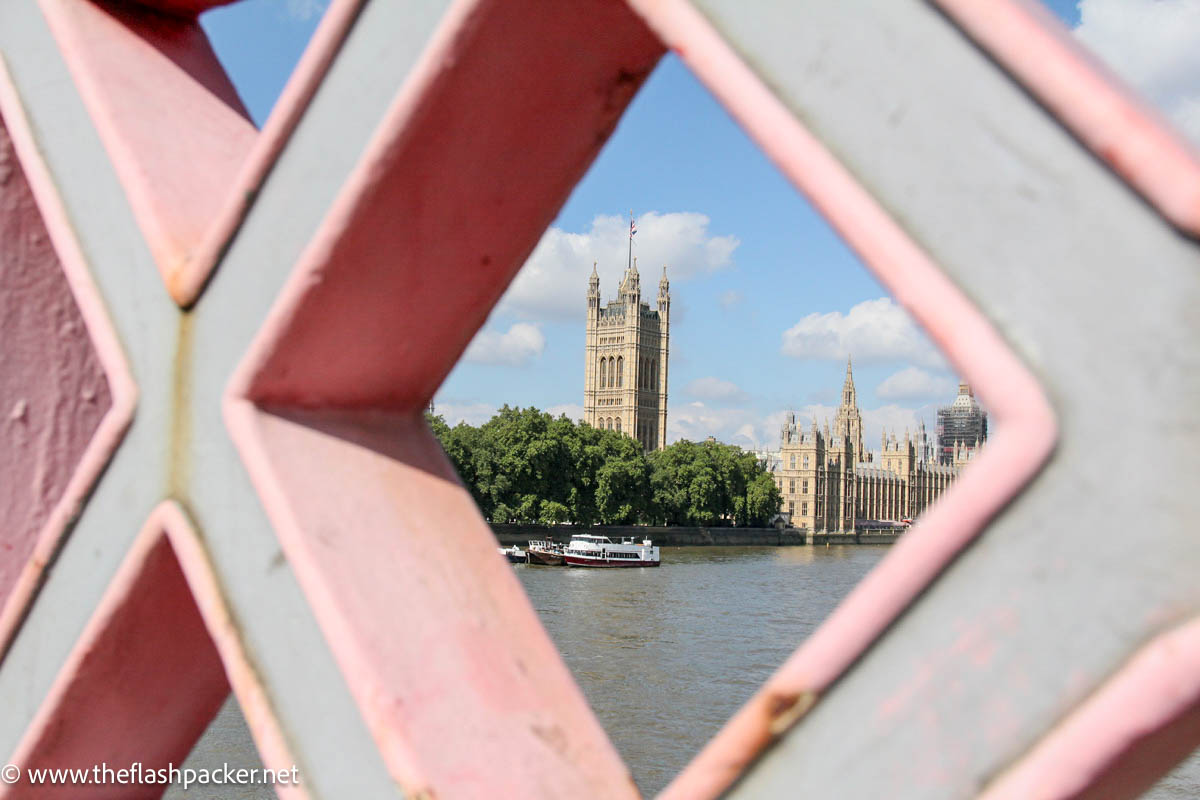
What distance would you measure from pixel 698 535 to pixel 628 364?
53.3ft

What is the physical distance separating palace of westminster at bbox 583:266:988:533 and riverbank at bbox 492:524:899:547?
1.52 meters

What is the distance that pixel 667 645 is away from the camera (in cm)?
1443

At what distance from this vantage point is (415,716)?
626mm

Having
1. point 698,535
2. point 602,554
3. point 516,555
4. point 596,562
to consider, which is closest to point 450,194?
point 596,562

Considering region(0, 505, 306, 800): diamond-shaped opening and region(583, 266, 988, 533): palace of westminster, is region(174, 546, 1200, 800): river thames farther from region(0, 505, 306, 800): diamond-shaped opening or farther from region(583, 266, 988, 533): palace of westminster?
region(583, 266, 988, 533): palace of westminster

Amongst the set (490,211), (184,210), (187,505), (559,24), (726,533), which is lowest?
(726,533)

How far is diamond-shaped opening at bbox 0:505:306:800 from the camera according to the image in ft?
2.29

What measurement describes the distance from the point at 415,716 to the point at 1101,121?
1.53 ft

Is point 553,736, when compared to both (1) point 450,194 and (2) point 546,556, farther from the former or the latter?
(2) point 546,556

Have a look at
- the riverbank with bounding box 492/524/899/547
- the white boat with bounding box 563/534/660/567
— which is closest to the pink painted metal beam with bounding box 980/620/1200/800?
the riverbank with bounding box 492/524/899/547

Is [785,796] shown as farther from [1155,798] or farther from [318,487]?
[1155,798]

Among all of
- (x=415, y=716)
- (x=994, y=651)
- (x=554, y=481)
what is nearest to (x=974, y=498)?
(x=994, y=651)

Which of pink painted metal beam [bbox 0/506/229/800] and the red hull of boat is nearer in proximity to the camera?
pink painted metal beam [bbox 0/506/229/800]

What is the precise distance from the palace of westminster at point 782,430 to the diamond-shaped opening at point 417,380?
50910 mm
